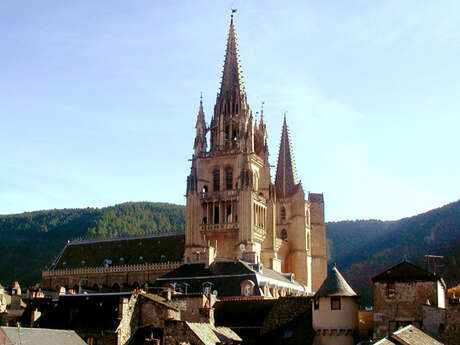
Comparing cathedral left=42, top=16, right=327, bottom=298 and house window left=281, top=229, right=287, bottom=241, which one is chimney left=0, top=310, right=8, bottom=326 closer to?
cathedral left=42, top=16, right=327, bottom=298

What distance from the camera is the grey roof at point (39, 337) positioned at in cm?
4428

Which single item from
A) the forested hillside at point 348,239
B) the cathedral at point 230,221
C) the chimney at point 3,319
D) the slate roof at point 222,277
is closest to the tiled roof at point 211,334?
the chimney at point 3,319

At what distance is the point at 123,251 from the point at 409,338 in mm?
74488

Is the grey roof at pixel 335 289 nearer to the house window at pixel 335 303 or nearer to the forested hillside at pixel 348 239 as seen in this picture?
the house window at pixel 335 303

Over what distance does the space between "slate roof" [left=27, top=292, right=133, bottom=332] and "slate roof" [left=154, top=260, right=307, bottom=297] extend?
14085 mm

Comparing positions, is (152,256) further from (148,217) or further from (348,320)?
(148,217)

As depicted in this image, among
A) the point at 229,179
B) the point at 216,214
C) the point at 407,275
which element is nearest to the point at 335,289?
the point at 407,275

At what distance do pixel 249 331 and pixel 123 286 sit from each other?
50948 millimetres

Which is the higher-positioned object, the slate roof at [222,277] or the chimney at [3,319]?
the slate roof at [222,277]

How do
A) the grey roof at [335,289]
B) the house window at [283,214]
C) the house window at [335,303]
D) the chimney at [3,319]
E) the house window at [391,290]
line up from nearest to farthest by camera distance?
1. the house window at [391,290]
2. the house window at [335,303]
3. the grey roof at [335,289]
4. the chimney at [3,319]
5. the house window at [283,214]

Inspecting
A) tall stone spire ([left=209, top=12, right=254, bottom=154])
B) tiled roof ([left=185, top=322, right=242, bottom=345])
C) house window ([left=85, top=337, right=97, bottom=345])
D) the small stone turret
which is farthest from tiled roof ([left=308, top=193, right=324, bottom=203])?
the small stone turret

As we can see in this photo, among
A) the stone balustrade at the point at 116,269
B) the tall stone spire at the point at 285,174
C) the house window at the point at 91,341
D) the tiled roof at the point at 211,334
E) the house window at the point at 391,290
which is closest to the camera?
the tiled roof at the point at 211,334

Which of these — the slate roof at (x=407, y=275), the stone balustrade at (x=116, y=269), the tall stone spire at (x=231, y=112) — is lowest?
the slate roof at (x=407, y=275)

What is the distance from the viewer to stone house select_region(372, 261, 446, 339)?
45469 millimetres
